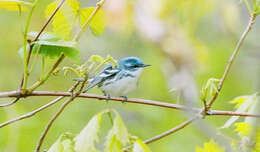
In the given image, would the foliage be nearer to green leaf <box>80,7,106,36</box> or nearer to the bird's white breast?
green leaf <box>80,7,106,36</box>

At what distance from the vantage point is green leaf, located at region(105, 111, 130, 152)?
1.31m

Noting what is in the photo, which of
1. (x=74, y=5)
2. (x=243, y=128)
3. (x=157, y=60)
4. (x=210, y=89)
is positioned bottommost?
(x=157, y=60)

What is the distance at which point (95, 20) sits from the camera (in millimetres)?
1513

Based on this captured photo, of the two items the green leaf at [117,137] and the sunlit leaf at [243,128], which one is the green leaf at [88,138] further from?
the sunlit leaf at [243,128]

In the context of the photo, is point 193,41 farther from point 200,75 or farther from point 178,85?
point 178,85

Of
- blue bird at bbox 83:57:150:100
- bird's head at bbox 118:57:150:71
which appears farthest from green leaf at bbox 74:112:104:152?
bird's head at bbox 118:57:150:71

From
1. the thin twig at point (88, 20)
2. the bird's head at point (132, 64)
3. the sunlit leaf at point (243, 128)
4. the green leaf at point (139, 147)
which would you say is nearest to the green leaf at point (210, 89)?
the sunlit leaf at point (243, 128)

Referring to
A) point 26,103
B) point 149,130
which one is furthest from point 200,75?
point 26,103

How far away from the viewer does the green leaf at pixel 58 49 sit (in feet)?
4.26

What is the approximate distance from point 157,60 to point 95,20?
208cm

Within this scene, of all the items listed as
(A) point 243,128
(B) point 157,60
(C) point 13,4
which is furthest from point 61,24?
(B) point 157,60

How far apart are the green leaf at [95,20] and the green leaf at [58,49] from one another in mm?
171

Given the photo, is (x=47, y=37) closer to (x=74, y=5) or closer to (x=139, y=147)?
(x=74, y=5)

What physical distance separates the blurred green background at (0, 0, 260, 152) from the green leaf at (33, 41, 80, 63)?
2.44 feet
